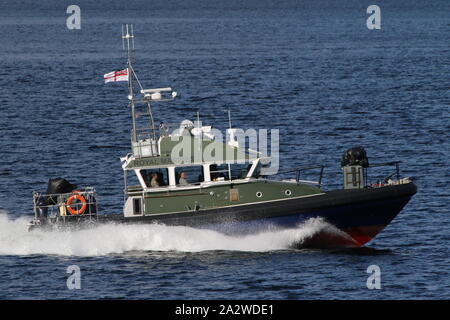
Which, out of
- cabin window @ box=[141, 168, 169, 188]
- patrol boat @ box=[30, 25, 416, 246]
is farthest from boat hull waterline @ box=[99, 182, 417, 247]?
cabin window @ box=[141, 168, 169, 188]

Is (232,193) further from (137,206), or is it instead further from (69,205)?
(69,205)

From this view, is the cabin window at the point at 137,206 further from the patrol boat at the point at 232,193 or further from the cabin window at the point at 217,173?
the cabin window at the point at 217,173

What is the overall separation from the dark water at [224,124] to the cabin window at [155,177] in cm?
149

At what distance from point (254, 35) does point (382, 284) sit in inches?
4273

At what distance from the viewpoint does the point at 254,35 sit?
140m

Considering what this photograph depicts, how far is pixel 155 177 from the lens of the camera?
36750 mm

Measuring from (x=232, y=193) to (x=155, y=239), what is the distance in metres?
3.02

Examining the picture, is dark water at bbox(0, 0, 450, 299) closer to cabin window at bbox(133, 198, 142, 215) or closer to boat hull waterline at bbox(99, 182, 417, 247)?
boat hull waterline at bbox(99, 182, 417, 247)

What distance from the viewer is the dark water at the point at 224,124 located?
3447cm

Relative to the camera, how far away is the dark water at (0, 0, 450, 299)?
34.5 m

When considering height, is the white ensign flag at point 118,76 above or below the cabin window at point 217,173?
above

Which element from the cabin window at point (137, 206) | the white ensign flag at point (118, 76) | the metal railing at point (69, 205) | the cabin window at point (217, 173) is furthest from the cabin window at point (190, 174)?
the white ensign flag at point (118, 76)
